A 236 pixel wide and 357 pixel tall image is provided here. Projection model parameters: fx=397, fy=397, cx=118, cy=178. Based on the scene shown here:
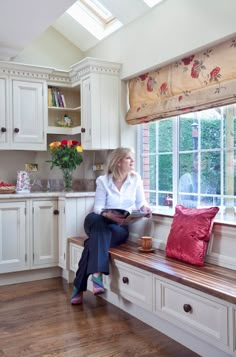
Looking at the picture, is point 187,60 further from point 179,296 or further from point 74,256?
point 74,256

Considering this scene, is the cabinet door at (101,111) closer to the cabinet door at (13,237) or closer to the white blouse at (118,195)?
the white blouse at (118,195)

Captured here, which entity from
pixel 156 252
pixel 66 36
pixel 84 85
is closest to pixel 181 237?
pixel 156 252

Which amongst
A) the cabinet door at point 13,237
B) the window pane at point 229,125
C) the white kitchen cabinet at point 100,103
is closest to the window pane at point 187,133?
the window pane at point 229,125

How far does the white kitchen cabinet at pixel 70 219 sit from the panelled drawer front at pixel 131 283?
89 cm

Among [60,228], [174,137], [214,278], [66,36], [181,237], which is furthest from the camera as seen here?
[66,36]

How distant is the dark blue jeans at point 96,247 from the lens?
3.11 meters

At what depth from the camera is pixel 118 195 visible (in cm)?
350

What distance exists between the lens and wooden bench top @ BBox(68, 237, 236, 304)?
Result: 2.15 m

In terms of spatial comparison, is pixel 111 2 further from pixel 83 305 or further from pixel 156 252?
pixel 83 305

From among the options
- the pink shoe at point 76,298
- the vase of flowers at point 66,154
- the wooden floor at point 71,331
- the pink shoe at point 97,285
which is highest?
the vase of flowers at point 66,154

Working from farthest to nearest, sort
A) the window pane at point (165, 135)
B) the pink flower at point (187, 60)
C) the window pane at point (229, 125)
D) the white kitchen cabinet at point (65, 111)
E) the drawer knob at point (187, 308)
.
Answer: the white kitchen cabinet at point (65, 111), the window pane at point (165, 135), the pink flower at point (187, 60), the window pane at point (229, 125), the drawer knob at point (187, 308)

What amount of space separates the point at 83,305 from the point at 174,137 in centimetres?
166

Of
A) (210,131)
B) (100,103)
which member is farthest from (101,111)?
(210,131)

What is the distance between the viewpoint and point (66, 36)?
15.3 feet
